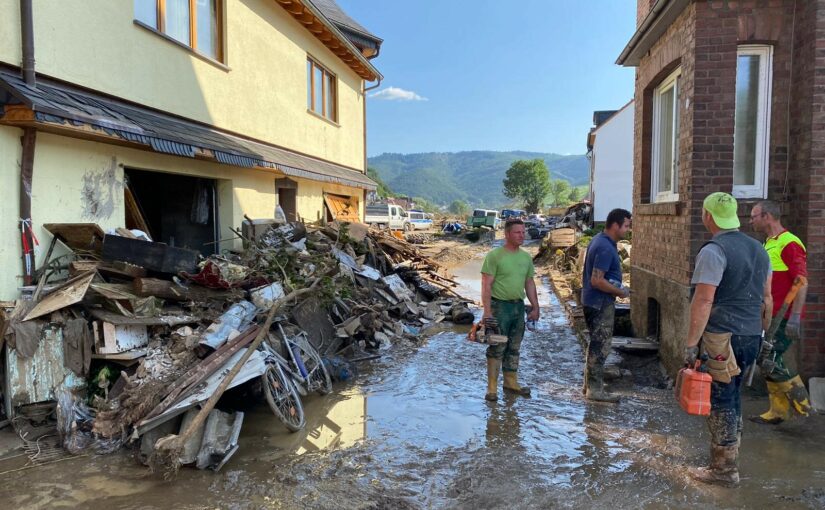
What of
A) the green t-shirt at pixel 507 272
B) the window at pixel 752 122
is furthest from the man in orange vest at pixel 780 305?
the green t-shirt at pixel 507 272

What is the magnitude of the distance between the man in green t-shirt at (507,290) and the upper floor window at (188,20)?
18.7 ft

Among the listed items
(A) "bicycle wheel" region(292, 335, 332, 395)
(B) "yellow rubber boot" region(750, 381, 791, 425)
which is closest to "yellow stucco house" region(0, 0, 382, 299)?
(A) "bicycle wheel" region(292, 335, 332, 395)

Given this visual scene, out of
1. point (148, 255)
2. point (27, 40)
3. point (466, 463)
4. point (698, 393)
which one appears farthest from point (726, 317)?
point (27, 40)

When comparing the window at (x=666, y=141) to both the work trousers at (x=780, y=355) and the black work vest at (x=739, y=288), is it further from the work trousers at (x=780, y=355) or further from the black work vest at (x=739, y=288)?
the black work vest at (x=739, y=288)

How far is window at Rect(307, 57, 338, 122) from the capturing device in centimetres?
1359

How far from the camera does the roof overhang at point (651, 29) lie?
620cm

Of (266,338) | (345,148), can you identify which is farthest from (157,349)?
(345,148)

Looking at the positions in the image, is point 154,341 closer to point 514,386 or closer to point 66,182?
point 66,182

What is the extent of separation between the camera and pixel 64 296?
5145mm

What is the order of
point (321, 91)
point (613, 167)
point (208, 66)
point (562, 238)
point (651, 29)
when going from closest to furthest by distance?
1. point (651, 29)
2. point (208, 66)
3. point (321, 91)
4. point (562, 238)
5. point (613, 167)

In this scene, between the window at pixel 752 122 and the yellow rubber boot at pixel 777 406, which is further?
the window at pixel 752 122

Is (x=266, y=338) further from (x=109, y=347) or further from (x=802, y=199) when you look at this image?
(x=802, y=199)

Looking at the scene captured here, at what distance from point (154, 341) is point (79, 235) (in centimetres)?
159

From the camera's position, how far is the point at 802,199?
18.3ft
